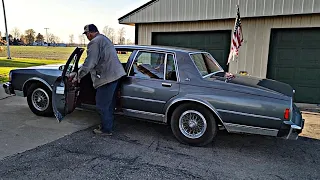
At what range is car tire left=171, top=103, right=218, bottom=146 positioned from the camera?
405 cm

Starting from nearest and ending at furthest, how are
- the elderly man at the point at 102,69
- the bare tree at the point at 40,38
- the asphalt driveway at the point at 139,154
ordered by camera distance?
the asphalt driveway at the point at 139,154, the elderly man at the point at 102,69, the bare tree at the point at 40,38

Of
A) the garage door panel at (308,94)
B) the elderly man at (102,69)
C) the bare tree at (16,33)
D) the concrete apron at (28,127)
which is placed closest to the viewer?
the concrete apron at (28,127)

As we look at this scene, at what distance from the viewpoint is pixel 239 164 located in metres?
3.58

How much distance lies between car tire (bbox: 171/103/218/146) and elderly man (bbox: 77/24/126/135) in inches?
45.8

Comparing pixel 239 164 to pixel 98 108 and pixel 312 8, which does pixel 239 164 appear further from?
pixel 312 8

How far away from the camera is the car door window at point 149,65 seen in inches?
175

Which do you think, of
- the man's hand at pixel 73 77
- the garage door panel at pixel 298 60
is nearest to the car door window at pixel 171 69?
the man's hand at pixel 73 77

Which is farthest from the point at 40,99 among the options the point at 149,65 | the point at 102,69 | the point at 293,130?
the point at 293,130

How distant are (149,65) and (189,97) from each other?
1025 millimetres

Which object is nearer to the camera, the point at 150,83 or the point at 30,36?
the point at 150,83

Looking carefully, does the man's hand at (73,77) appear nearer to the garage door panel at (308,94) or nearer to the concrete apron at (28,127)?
the concrete apron at (28,127)

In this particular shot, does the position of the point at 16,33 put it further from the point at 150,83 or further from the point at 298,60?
the point at 150,83

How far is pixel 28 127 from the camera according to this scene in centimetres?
481

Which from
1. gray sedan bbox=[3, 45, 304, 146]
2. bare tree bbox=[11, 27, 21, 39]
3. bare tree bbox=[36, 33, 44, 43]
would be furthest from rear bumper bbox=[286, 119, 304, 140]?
bare tree bbox=[36, 33, 44, 43]
